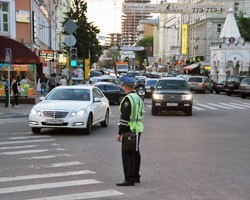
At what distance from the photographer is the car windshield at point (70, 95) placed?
14219 mm

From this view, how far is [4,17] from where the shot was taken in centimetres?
3098

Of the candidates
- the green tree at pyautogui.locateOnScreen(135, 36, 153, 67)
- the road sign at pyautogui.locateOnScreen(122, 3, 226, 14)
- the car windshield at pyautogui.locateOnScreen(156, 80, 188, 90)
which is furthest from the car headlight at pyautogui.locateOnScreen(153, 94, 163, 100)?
the green tree at pyautogui.locateOnScreen(135, 36, 153, 67)

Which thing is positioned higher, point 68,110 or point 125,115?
point 125,115

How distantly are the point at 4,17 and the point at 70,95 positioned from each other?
18.8 metres

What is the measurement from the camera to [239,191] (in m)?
6.79

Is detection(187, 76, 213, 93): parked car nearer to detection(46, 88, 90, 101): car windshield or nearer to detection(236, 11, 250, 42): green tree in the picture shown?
detection(236, 11, 250, 42): green tree

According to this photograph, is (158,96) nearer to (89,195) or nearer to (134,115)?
(134,115)

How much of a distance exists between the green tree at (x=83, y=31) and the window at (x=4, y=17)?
26574 millimetres

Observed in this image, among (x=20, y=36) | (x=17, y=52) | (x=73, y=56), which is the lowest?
(x=73, y=56)

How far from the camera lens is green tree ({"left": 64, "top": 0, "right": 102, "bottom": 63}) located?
58594 mm

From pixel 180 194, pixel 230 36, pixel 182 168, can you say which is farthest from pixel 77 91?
pixel 230 36

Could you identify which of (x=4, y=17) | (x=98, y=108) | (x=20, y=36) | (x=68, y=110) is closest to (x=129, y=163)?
(x=68, y=110)

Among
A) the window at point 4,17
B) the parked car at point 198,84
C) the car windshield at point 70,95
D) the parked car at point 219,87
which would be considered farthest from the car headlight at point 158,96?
the parked car at point 198,84

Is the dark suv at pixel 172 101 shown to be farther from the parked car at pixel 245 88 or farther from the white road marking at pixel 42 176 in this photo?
the parked car at pixel 245 88
